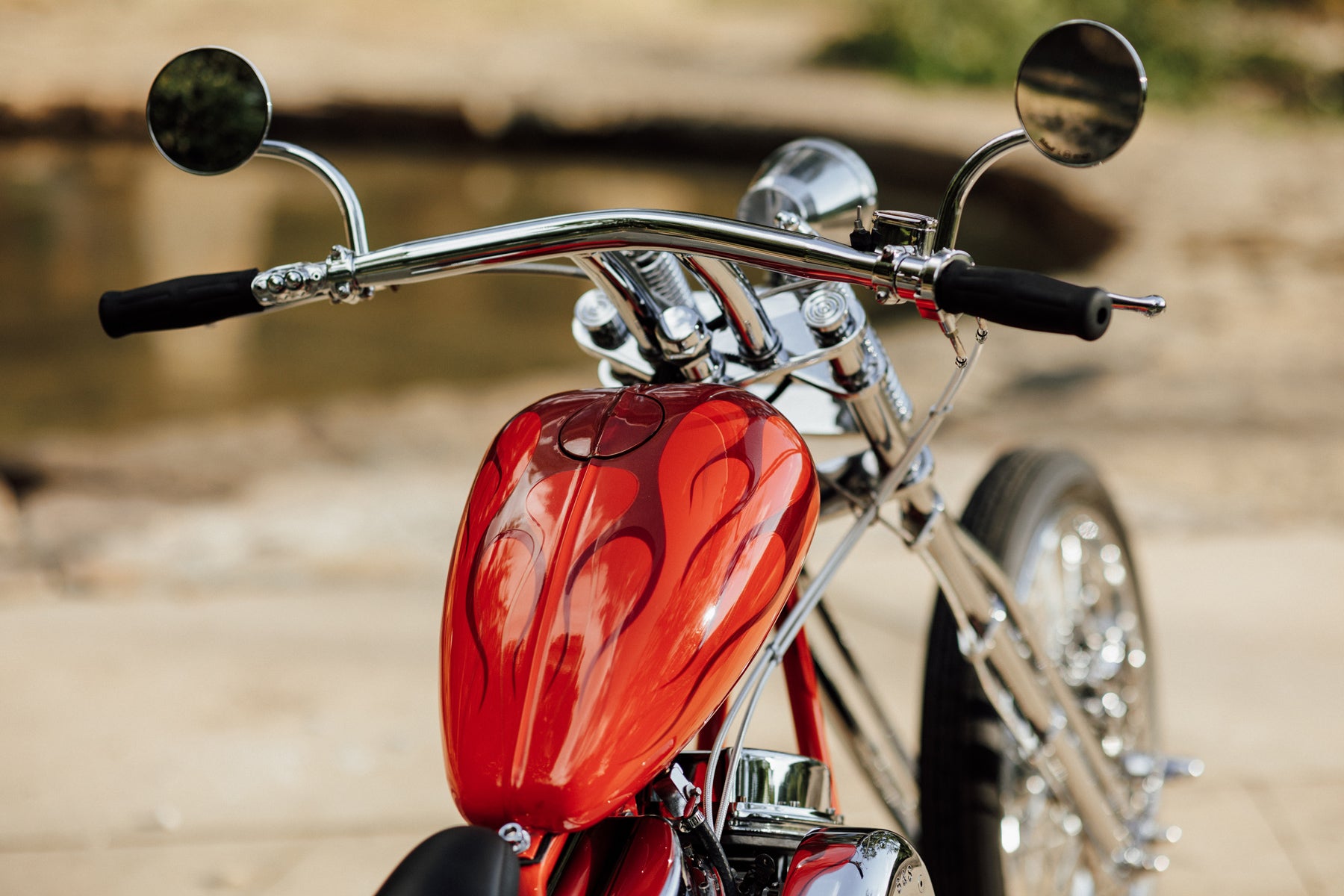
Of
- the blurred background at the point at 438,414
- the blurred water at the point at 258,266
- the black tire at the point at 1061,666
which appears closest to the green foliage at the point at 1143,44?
the blurred background at the point at 438,414

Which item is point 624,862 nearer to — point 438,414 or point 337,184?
point 337,184

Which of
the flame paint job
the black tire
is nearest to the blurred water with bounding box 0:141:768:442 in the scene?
the black tire

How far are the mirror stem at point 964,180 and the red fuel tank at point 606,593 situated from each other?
0.20 m

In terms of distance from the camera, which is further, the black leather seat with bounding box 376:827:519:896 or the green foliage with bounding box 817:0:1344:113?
the green foliage with bounding box 817:0:1344:113

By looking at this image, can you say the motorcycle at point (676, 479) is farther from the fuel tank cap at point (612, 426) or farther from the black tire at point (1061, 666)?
the black tire at point (1061, 666)

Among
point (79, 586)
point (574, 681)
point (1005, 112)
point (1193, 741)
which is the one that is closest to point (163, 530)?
point (79, 586)

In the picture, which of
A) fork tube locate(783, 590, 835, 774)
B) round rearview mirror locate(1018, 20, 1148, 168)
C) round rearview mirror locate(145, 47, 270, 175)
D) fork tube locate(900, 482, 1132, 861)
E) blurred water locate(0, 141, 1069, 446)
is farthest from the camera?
blurred water locate(0, 141, 1069, 446)

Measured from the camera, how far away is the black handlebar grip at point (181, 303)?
1063 mm

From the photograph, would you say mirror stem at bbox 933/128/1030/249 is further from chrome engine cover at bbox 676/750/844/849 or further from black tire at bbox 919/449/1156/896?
black tire at bbox 919/449/1156/896

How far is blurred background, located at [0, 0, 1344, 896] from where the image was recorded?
231 cm

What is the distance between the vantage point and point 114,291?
3.64ft

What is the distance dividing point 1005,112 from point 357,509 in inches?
277

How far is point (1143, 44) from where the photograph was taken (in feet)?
33.1

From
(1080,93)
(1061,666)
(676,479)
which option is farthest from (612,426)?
(1061,666)
